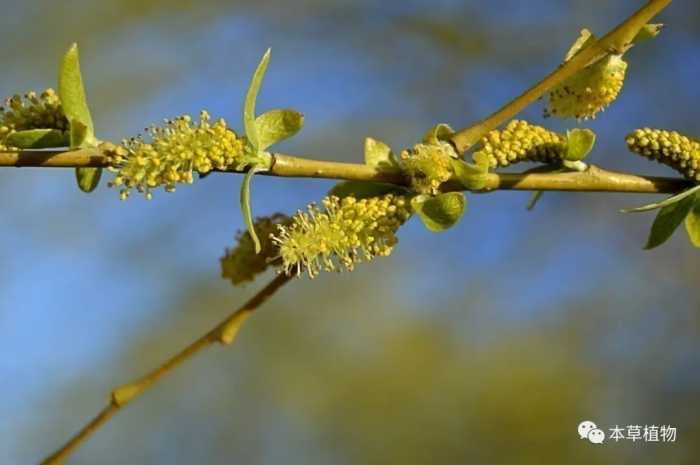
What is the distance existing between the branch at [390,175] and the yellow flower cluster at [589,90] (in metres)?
0.05

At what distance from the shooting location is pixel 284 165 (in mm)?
449

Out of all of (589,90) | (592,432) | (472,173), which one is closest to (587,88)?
(589,90)

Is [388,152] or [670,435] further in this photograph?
[670,435]

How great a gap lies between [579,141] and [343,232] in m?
0.14

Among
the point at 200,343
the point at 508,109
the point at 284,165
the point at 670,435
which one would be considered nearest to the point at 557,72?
the point at 508,109

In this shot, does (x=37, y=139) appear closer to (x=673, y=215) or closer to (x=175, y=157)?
(x=175, y=157)

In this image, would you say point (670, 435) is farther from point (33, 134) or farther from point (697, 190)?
point (33, 134)

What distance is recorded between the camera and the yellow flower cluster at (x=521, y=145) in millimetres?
479

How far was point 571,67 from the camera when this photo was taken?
0.47 meters

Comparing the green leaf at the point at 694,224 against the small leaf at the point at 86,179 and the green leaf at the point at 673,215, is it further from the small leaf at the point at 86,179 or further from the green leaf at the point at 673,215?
the small leaf at the point at 86,179

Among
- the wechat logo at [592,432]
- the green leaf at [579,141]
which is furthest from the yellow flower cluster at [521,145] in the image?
the wechat logo at [592,432]

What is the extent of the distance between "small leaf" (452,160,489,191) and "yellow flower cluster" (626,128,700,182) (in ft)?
0.33

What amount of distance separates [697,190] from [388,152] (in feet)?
0.56

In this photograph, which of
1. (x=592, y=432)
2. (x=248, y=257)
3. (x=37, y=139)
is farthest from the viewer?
(x=592, y=432)
